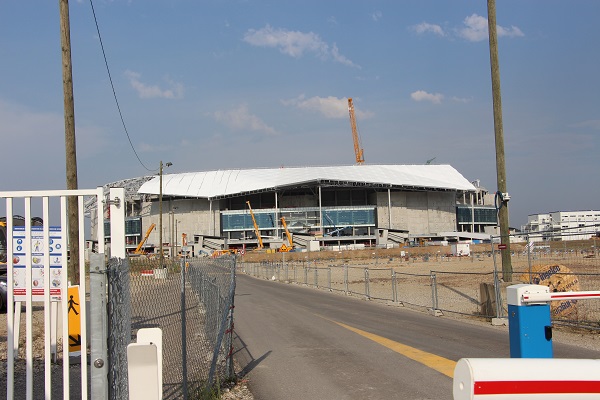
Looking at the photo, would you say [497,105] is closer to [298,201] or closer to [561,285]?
[561,285]

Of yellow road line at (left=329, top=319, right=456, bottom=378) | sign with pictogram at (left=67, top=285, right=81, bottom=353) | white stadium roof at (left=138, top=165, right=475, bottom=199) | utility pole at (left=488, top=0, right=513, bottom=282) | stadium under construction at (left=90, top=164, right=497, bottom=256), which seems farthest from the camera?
white stadium roof at (left=138, top=165, right=475, bottom=199)

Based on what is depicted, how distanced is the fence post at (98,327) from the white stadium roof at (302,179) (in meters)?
115

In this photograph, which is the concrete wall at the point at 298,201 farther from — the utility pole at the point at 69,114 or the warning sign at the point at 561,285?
the utility pole at the point at 69,114

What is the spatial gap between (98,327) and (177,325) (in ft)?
31.4

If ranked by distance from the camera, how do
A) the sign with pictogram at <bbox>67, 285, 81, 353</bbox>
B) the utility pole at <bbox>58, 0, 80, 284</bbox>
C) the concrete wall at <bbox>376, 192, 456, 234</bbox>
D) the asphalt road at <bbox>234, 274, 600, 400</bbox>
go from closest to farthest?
the asphalt road at <bbox>234, 274, 600, 400</bbox> → the sign with pictogram at <bbox>67, 285, 81, 353</bbox> → the utility pole at <bbox>58, 0, 80, 284</bbox> → the concrete wall at <bbox>376, 192, 456, 234</bbox>

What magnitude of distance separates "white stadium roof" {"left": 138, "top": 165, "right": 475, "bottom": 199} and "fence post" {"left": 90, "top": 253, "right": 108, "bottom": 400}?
11548cm

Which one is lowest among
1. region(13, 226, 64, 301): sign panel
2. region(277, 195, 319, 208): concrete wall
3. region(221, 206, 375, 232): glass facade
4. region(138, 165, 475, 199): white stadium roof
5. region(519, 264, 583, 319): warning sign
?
region(519, 264, 583, 319): warning sign

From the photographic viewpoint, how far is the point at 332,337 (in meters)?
13.5

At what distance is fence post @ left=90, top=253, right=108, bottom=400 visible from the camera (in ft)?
14.0

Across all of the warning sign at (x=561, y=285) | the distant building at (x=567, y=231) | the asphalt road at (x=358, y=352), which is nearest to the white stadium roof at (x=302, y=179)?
the distant building at (x=567, y=231)

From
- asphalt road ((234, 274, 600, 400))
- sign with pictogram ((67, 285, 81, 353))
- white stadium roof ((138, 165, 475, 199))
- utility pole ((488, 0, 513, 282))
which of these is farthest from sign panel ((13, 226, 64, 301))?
white stadium roof ((138, 165, 475, 199))

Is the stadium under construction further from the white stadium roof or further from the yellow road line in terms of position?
the yellow road line

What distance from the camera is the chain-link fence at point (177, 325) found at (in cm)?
473

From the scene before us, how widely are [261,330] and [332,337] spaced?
2.52m
